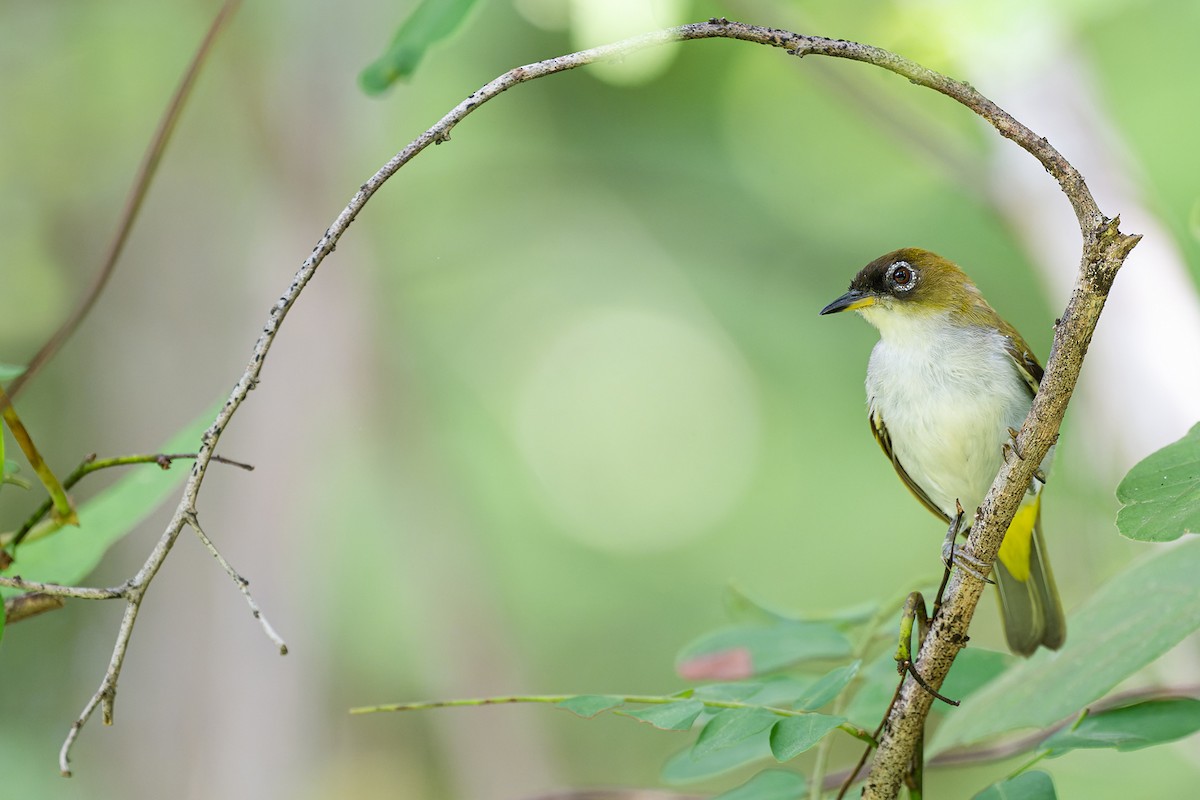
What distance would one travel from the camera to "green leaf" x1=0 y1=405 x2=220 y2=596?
145 centimetres

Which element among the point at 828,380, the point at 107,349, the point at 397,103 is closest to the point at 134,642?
the point at 107,349

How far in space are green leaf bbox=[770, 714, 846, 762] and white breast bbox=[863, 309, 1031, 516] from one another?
4.37 feet

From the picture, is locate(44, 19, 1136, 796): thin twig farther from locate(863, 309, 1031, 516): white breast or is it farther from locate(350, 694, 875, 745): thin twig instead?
locate(863, 309, 1031, 516): white breast

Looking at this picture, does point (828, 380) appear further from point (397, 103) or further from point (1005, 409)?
point (1005, 409)

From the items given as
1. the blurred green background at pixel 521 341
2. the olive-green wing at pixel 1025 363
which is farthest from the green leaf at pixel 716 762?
the olive-green wing at pixel 1025 363

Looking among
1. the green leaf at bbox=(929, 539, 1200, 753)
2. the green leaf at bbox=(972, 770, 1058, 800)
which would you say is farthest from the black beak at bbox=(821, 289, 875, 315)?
the green leaf at bbox=(972, 770, 1058, 800)

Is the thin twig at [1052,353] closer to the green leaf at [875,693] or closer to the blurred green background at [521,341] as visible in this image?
the green leaf at [875,693]

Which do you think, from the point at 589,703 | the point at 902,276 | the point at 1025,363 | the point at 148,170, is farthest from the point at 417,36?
the point at 1025,363

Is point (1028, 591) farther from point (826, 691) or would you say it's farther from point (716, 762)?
point (826, 691)

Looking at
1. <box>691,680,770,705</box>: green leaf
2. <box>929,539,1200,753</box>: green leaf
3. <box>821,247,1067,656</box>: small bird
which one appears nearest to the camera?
<box>929,539,1200,753</box>: green leaf

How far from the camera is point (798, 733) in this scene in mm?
1116

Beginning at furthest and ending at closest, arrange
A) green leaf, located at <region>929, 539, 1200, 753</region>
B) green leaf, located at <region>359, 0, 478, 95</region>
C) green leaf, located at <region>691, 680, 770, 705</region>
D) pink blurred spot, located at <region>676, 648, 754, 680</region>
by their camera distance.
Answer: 1. pink blurred spot, located at <region>676, 648, 754, 680</region>
2. green leaf, located at <region>359, 0, 478, 95</region>
3. green leaf, located at <region>691, 680, 770, 705</region>
4. green leaf, located at <region>929, 539, 1200, 753</region>

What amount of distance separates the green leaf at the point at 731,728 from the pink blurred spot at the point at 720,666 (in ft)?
1.23

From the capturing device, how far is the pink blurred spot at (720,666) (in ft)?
5.18
